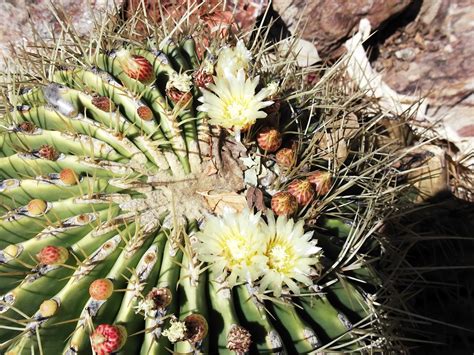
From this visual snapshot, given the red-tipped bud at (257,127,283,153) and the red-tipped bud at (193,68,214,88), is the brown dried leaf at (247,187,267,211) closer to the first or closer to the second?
the red-tipped bud at (257,127,283,153)

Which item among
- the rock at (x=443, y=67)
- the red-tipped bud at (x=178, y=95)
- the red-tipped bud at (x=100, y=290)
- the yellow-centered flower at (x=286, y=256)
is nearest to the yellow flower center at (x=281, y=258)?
the yellow-centered flower at (x=286, y=256)

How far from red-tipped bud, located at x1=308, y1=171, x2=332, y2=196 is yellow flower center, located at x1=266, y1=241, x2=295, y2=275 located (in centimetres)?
37

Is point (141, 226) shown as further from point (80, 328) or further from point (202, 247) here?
point (80, 328)

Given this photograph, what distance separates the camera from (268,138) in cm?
182

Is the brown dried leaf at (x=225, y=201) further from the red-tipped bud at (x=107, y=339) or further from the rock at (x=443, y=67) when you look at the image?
the rock at (x=443, y=67)

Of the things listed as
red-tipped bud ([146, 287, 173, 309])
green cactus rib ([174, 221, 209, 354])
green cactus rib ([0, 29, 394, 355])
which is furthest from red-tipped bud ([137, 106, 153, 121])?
red-tipped bud ([146, 287, 173, 309])

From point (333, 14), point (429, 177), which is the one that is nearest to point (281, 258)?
point (429, 177)

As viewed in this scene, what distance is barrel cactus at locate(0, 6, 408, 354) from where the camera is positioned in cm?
148

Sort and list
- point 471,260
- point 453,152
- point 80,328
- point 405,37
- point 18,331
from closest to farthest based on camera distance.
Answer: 1. point 80,328
2. point 18,331
3. point 471,260
4. point 453,152
5. point 405,37

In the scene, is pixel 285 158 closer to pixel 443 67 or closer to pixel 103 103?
pixel 103 103

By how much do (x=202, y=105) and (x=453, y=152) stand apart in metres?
2.07

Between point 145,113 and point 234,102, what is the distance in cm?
31

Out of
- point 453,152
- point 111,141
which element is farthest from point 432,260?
point 111,141

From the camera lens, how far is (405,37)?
360 cm
